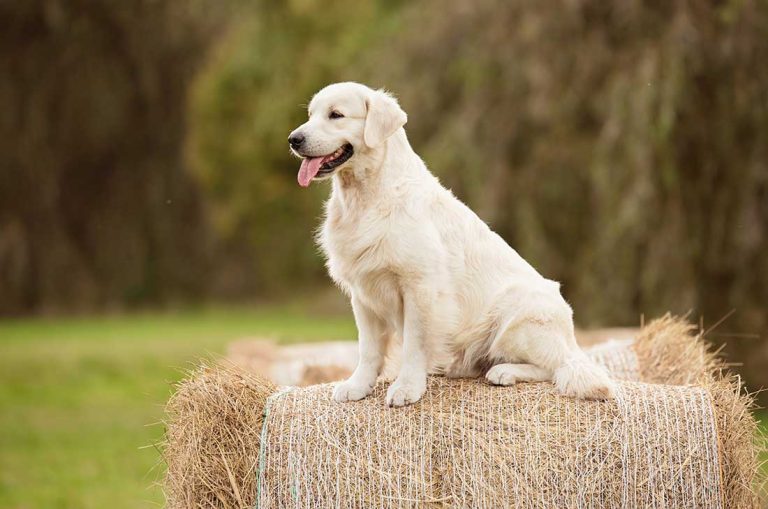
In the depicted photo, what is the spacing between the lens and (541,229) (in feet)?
32.8

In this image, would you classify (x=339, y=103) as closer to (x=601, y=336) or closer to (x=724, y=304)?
(x=601, y=336)

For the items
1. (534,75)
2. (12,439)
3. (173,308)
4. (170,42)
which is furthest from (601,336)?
(173,308)

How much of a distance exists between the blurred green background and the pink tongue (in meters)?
0.89

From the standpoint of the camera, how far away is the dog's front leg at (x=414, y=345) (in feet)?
14.0

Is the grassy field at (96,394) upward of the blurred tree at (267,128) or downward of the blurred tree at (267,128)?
downward

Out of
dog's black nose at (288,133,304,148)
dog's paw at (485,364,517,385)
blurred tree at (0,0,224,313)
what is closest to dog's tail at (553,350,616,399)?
dog's paw at (485,364,517,385)

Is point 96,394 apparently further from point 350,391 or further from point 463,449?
point 463,449

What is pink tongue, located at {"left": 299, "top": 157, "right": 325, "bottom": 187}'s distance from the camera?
13.9 feet

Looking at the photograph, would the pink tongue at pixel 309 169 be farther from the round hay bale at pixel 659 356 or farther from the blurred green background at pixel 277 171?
the round hay bale at pixel 659 356

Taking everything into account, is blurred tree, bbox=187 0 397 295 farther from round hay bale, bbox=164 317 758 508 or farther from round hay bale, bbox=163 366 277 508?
round hay bale, bbox=164 317 758 508

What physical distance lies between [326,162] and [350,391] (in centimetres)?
95

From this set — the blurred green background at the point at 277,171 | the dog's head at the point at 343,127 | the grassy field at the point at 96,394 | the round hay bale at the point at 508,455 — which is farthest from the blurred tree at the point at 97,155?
the round hay bale at the point at 508,455

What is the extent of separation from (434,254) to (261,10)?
10.7 meters

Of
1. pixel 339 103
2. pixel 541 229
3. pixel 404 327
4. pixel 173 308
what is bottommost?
pixel 404 327
